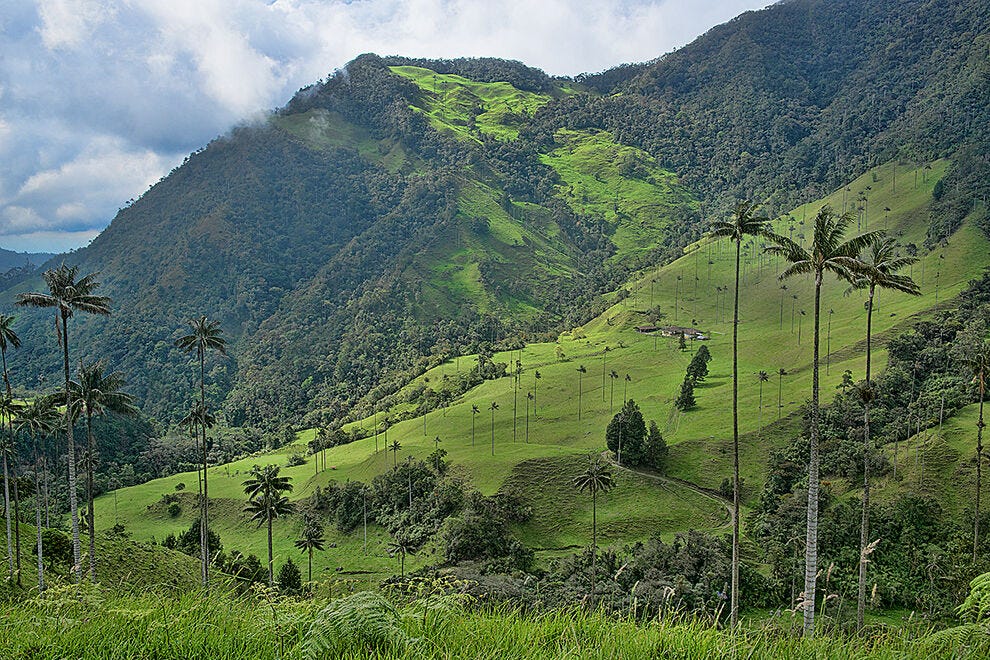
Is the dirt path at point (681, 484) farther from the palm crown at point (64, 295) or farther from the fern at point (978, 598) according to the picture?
the fern at point (978, 598)

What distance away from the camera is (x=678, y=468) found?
88688 mm

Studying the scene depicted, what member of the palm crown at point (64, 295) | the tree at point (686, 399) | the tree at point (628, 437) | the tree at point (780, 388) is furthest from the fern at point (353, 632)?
the tree at point (686, 399)

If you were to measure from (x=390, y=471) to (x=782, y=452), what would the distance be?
5716 cm

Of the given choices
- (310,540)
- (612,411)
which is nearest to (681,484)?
(612,411)

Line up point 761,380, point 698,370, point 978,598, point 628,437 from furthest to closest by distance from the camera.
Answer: point 698,370
point 761,380
point 628,437
point 978,598

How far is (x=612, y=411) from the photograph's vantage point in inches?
4424

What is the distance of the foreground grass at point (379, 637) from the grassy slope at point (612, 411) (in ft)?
239

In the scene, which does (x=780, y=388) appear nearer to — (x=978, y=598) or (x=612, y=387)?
(x=612, y=387)

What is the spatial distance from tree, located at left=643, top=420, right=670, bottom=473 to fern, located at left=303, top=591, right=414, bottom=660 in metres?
87.5

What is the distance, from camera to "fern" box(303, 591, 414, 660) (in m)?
4.89

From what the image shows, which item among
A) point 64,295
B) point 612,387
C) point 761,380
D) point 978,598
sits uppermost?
point 64,295

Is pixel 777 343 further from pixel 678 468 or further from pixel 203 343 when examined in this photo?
pixel 203 343

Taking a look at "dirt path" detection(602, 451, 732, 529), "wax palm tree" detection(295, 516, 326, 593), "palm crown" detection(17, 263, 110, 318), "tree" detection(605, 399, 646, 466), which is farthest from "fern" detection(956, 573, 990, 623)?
"tree" detection(605, 399, 646, 466)

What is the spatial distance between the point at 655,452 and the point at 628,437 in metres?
4.31
